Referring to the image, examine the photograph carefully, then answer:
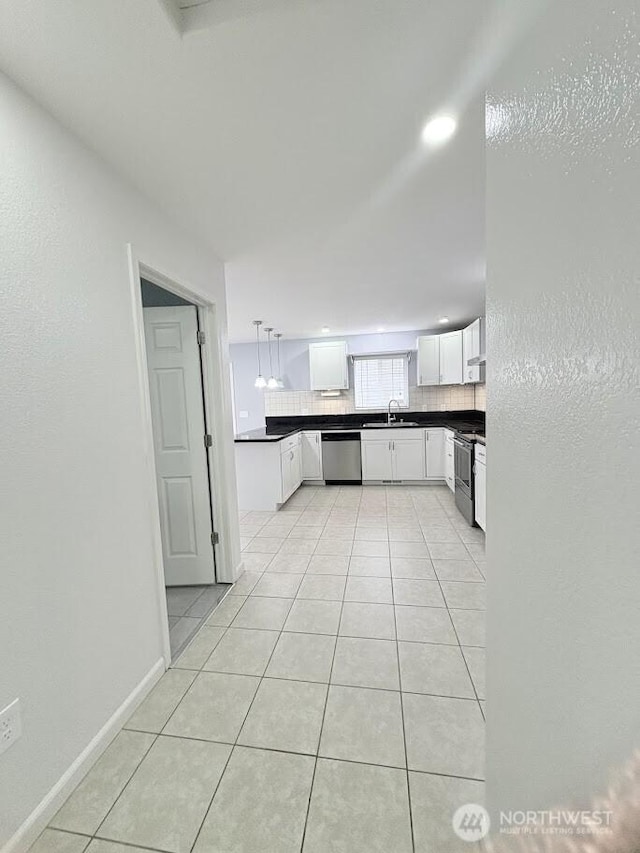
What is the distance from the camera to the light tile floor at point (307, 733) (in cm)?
113

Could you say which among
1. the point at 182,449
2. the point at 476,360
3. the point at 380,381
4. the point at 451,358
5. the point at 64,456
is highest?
the point at 451,358

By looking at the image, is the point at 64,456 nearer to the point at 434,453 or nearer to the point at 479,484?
the point at 479,484

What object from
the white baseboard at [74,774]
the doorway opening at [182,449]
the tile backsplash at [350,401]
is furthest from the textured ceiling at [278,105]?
the tile backsplash at [350,401]

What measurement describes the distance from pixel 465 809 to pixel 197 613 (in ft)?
5.74

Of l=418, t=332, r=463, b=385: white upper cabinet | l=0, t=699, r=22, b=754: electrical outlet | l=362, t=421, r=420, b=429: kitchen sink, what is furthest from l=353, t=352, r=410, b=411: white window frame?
l=0, t=699, r=22, b=754: electrical outlet

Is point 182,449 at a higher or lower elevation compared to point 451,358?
lower

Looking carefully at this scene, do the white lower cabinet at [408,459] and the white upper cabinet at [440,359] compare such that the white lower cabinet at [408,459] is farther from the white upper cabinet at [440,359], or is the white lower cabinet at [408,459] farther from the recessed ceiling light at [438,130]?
the recessed ceiling light at [438,130]

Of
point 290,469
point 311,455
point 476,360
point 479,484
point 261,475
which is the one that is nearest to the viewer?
point 479,484

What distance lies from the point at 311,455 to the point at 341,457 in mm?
481

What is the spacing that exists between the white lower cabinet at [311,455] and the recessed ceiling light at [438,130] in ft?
14.1

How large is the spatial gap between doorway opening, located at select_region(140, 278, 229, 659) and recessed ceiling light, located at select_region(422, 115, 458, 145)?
1674mm

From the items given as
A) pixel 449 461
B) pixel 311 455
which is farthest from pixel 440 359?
pixel 311 455

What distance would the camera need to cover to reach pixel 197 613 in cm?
235

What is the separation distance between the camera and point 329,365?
5.89m
